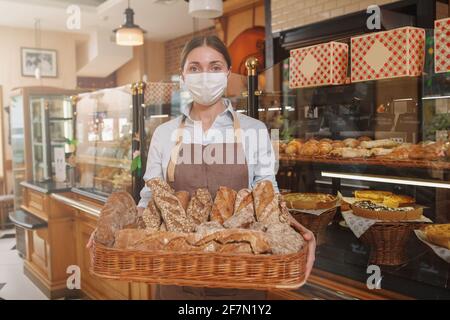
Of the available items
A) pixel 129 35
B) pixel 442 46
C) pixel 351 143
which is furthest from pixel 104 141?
pixel 442 46

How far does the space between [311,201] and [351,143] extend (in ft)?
0.90

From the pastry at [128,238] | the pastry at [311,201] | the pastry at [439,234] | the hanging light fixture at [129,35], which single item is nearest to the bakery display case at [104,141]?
the hanging light fixture at [129,35]

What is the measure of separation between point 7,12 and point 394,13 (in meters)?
1.76

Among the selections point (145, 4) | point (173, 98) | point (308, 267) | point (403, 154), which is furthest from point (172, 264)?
point (145, 4)

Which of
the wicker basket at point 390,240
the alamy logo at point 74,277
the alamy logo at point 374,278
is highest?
the wicker basket at point 390,240

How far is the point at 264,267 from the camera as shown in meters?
1.01

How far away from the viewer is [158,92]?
2117 mm

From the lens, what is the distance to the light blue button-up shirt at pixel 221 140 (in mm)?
1437

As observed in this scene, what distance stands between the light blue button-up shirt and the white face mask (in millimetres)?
97

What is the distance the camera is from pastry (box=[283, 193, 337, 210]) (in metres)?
1.62

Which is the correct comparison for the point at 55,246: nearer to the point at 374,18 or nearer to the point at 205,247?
the point at 205,247

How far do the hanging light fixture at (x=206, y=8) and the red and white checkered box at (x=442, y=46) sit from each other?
1055mm

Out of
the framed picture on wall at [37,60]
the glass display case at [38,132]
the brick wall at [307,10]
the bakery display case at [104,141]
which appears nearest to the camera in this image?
the brick wall at [307,10]

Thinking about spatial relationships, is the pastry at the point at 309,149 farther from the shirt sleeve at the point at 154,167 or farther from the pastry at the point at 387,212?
the shirt sleeve at the point at 154,167
